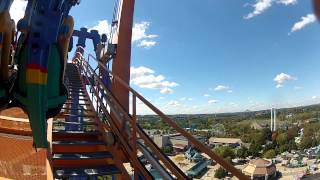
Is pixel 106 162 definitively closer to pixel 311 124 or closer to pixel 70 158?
pixel 70 158

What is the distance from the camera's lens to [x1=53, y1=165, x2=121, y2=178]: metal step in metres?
3.89

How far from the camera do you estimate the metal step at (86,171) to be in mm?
3893

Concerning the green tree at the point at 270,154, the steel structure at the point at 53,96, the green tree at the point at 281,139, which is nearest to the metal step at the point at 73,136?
the steel structure at the point at 53,96

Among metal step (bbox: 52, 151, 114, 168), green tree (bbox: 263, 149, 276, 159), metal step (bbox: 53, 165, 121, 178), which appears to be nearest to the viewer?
metal step (bbox: 53, 165, 121, 178)

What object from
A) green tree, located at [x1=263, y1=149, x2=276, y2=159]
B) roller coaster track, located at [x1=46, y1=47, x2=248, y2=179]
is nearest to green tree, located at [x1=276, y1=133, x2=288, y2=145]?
green tree, located at [x1=263, y1=149, x2=276, y2=159]

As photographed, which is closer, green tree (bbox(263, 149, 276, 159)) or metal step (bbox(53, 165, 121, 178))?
metal step (bbox(53, 165, 121, 178))

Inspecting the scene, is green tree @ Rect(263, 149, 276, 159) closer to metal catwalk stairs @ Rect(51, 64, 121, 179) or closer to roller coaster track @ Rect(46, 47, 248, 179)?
roller coaster track @ Rect(46, 47, 248, 179)

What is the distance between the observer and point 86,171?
402 cm

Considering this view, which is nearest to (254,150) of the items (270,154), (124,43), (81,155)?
(270,154)

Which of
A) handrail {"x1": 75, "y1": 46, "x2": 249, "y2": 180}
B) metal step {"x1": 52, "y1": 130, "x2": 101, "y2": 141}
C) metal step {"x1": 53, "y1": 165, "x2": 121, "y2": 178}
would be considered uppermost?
handrail {"x1": 75, "y1": 46, "x2": 249, "y2": 180}

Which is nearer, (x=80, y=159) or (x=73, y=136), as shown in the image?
(x=80, y=159)

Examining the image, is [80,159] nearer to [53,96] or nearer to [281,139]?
[53,96]

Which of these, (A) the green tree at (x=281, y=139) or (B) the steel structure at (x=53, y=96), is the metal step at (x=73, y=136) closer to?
(B) the steel structure at (x=53, y=96)

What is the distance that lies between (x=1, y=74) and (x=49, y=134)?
1499 mm
